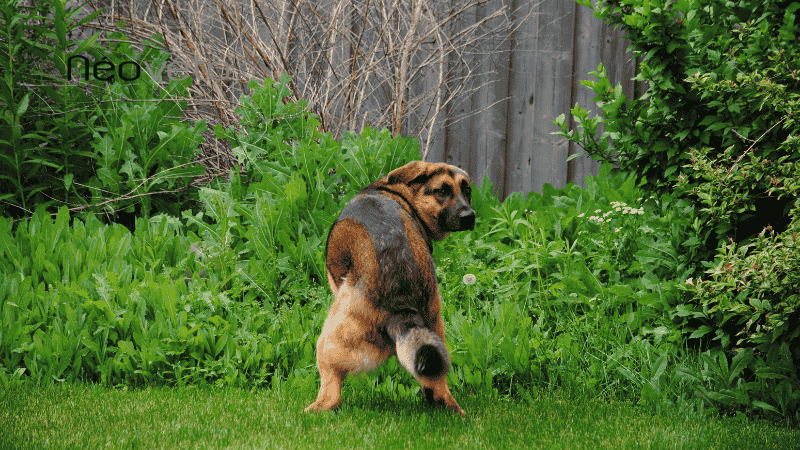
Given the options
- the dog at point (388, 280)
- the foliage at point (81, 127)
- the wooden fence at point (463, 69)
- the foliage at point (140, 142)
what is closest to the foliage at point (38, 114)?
the foliage at point (81, 127)

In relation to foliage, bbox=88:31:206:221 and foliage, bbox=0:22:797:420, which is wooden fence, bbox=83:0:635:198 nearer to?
foliage, bbox=88:31:206:221

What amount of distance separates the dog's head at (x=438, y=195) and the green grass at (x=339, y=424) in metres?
0.67

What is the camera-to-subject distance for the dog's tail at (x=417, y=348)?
170 centimetres

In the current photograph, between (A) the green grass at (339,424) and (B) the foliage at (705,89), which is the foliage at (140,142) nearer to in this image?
(A) the green grass at (339,424)

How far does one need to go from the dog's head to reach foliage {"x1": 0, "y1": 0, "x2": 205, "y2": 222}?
8.40ft

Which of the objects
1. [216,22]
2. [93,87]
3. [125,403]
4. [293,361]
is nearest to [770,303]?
[293,361]

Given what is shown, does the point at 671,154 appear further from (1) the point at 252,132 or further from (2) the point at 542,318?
(1) the point at 252,132

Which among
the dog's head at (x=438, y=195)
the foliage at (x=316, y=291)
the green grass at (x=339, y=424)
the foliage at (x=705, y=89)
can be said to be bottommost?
the green grass at (x=339, y=424)

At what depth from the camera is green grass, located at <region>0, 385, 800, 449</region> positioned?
1913 mm

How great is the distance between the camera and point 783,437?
2074mm

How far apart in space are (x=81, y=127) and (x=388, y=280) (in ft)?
11.8

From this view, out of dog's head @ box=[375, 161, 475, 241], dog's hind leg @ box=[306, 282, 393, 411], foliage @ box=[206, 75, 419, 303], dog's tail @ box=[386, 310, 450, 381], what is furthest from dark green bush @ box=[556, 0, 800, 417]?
foliage @ box=[206, 75, 419, 303]

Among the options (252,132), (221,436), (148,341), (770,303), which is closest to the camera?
(221,436)

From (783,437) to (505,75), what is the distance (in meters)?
3.98
